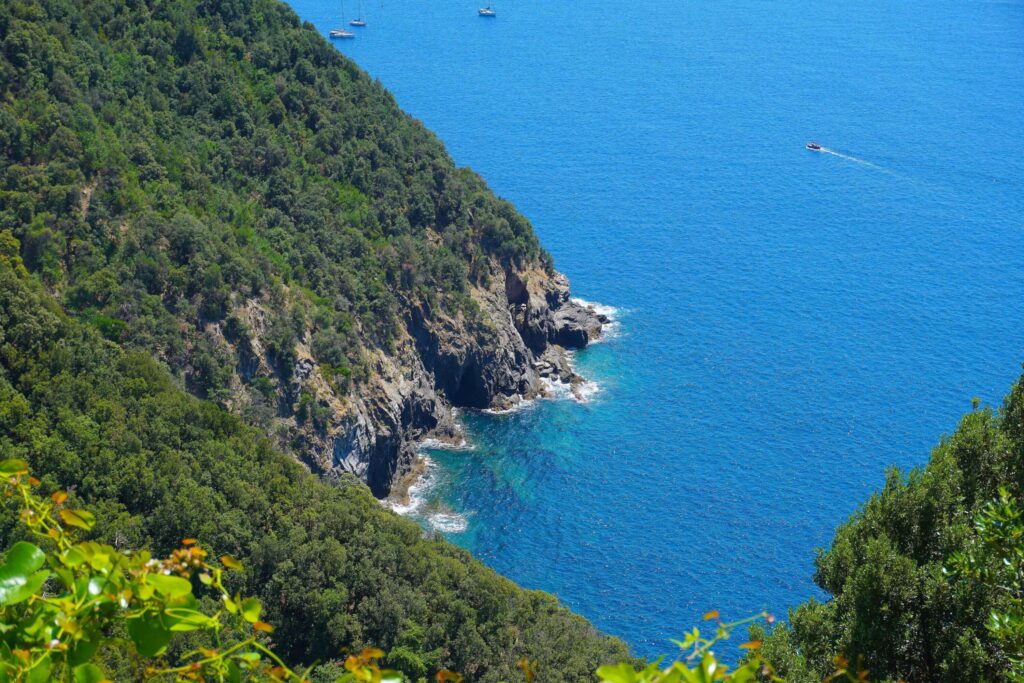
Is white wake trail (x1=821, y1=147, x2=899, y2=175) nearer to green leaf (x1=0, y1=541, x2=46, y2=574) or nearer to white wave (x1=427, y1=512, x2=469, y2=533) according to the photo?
white wave (x1=427, y1=512, x2=469, y2=533)

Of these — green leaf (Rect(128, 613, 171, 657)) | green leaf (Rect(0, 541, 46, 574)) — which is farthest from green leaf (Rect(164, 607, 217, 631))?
green leaf (Rect(0, 541, 46, 574))

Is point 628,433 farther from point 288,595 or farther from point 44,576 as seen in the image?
point 44,576

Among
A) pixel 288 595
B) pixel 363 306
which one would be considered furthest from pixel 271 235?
pixel 288 595

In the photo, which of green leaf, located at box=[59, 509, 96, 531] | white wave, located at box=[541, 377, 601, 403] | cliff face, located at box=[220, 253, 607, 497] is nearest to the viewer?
green leaf, located at box=[59, 509, 96, 531]

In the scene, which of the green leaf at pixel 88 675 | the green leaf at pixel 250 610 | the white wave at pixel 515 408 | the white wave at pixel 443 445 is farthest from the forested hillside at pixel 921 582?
the white wave at pixel 515 408

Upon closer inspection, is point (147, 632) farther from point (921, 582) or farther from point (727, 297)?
point (727, 297)

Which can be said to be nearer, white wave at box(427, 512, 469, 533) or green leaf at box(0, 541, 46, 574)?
green leaf at box(0, 541, 46, 574)

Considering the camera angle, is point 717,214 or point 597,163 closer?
point 717,214

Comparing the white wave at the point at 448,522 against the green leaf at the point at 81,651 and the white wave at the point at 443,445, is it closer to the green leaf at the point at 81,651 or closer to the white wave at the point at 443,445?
the white wave at the point at 443,445

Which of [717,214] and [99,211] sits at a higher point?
[717,214]
